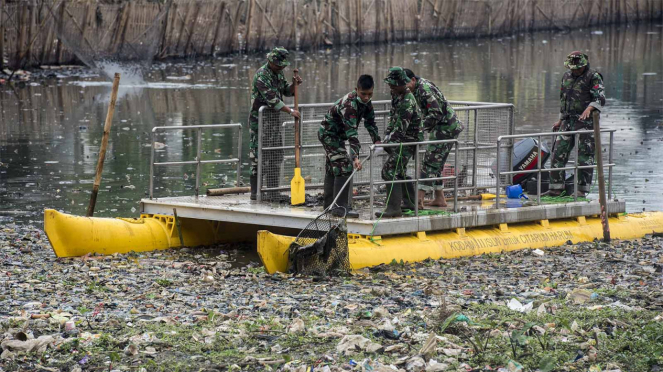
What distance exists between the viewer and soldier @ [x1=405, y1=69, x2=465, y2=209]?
527 inches

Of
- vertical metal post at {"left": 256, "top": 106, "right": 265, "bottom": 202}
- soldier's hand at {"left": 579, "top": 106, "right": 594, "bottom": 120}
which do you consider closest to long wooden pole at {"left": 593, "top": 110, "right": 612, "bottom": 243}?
soldier's hand at {"left": 579, "top": 106, "right": 594, "bottom": 120}

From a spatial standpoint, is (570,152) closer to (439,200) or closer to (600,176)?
(600,176)

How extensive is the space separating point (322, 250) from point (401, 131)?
1.88 meters

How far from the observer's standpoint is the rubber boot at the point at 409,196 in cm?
1327

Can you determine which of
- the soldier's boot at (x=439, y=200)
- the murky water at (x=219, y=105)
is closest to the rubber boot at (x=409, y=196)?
the soldier's boot at (x=439, y=200)

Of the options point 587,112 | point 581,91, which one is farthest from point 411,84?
point 581,91

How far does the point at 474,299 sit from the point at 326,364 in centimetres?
266

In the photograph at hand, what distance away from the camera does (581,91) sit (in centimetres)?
1502

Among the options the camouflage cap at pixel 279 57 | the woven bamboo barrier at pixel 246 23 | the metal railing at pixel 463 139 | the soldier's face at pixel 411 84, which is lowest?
the metal railing at pixel 463 139

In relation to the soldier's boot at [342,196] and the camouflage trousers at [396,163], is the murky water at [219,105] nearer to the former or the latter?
the soldier's boot at [342,196]

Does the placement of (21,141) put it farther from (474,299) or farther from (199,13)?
(199,13)

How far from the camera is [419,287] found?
11.5 meters

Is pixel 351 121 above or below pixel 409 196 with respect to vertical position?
above

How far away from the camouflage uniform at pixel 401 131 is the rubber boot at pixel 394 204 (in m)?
0.16
